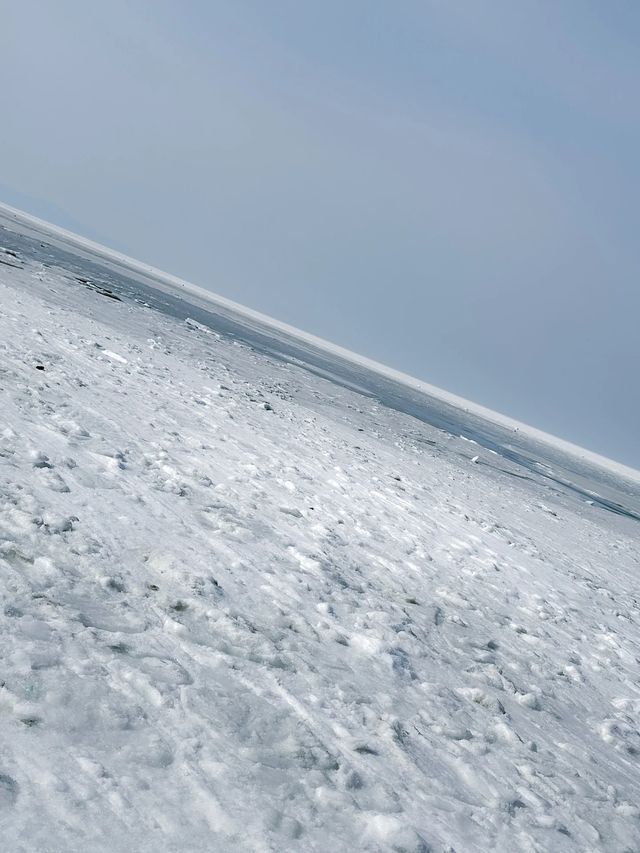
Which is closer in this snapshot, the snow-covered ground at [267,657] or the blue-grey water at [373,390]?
the snow-covered ground at [267,657]

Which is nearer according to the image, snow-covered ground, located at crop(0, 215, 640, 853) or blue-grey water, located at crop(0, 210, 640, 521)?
snow-covered ground, located at crop(0, 215, 640, 853)

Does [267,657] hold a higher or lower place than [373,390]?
lower

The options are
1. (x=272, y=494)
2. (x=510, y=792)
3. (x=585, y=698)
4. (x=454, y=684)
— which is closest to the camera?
(x=510, y=792)

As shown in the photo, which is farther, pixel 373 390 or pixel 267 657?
pixel 373 390

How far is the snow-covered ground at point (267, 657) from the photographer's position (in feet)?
8.15

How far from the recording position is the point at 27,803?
2119 millimetres

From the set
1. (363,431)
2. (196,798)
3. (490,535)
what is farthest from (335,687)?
(363,431)

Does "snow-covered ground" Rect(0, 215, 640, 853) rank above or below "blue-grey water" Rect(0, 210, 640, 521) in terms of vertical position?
below

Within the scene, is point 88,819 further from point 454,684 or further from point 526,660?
point 526,660

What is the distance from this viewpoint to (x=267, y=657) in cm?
361

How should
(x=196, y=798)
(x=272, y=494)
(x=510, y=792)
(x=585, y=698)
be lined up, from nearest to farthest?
(x=196, y=798)
(x=510, y=792)
(x=585, y=698)
(x=272, y=494)

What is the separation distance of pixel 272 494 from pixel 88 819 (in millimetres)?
4538

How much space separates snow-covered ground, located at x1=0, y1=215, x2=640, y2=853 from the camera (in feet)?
8.15

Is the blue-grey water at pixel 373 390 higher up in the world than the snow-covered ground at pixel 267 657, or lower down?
higher up
